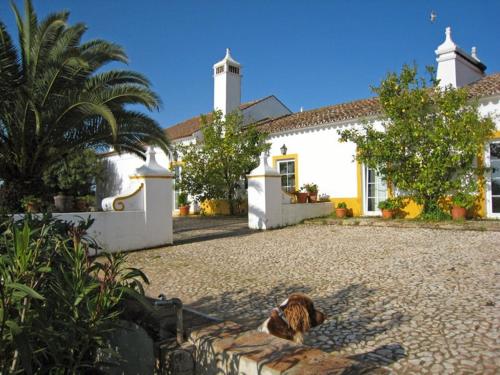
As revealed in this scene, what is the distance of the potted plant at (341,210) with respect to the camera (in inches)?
515

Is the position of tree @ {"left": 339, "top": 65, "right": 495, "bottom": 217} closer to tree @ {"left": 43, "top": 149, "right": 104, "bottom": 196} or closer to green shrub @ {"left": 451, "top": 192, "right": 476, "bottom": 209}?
green shrub @ {"left": 451, "top": 192, "right": 476, "bottom": 209}

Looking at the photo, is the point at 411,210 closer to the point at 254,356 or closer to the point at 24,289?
the point at 254,356

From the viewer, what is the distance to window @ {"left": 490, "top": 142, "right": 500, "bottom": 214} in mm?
10820

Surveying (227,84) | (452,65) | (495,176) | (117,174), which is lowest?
(495,176)

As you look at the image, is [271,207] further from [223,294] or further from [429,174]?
[223,294]

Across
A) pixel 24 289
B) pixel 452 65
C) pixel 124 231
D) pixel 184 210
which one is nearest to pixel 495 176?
pixel 452 65

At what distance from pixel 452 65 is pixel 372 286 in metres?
11.4

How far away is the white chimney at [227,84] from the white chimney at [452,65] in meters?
9.27

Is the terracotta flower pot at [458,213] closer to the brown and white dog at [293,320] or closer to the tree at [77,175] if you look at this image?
the brown and white dog at [293,320]

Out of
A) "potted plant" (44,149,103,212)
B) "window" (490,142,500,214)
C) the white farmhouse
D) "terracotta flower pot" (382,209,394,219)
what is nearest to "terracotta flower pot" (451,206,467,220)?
the white farmhouse

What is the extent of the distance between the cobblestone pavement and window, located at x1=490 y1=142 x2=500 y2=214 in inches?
99.4

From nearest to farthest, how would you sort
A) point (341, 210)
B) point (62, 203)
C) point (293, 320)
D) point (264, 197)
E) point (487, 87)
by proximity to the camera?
point (293, 320) → point (62, 203) → point (264, 197) → point (487, 87) → point (341, 210)

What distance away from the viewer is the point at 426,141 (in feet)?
36.1

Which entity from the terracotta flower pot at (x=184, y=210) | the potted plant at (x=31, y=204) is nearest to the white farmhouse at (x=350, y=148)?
the terracotta flower pot at (x=184, y=210)
